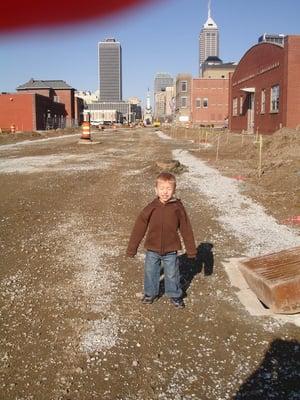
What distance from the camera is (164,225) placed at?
4273 millimetres

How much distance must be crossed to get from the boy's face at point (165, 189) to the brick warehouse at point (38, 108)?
61910mm

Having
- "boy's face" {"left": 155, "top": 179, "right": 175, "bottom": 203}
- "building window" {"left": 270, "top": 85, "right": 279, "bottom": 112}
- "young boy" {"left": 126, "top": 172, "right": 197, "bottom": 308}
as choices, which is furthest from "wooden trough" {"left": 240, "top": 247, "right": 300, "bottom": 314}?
"building window" {"left": 270, "top": 85, "right": 279, "bottom": 112}

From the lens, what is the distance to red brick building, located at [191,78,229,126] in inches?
3189

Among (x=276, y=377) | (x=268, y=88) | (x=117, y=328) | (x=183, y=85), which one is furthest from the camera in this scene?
(x=183, y=85)

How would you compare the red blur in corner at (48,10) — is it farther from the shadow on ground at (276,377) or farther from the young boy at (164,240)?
the young boy at (164,240)

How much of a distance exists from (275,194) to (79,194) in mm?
4841

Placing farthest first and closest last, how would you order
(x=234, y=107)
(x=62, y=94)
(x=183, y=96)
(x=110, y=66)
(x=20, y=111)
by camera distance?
(x=183, y=96) → (x=62, y=94) → (x=20, y=111) → (x=234, y=107) → (x=110, y=66)

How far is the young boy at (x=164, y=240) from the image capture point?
4270 millimetres

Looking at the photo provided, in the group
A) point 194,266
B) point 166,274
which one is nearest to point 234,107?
point 194,266

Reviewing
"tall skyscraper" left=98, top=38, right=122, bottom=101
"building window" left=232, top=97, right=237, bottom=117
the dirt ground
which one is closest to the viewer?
"tall skyscraper" left=98, top=38, right=122, bottom=101

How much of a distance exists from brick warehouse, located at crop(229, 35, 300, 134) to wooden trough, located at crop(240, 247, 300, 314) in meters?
25.5

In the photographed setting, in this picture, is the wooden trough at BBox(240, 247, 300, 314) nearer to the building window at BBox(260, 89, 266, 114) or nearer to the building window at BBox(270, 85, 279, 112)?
the building window at BBox(270, 85, 279, 112)

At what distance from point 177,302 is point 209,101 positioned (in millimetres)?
80056

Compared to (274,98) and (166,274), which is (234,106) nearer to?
(274,98)
